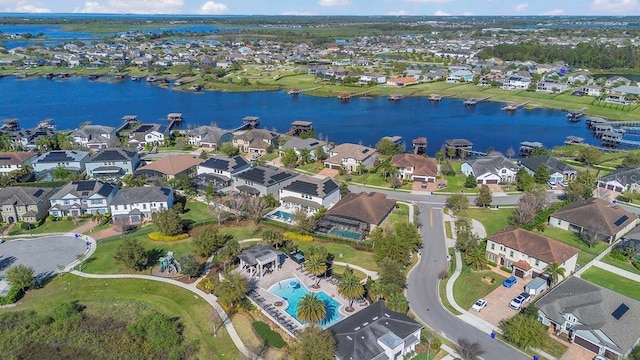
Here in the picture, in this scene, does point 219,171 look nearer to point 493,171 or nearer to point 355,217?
point 355,217

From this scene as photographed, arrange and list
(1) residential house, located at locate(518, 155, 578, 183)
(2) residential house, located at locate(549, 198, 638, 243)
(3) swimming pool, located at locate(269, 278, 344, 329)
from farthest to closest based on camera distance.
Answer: (1) residential house, located at locate(518, 155, 578, 183)
(2) residential house, located at locate(549, 198, 638, 243)
(3) swimming pool, located at locate(269, 278, 344, 329)

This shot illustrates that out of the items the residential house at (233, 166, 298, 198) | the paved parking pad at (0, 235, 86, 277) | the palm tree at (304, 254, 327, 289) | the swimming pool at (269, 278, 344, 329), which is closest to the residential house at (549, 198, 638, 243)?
the palm tree at (304, 254, 327, 289)

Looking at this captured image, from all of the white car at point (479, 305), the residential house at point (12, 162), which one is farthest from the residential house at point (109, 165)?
the white car at point (479, 305)

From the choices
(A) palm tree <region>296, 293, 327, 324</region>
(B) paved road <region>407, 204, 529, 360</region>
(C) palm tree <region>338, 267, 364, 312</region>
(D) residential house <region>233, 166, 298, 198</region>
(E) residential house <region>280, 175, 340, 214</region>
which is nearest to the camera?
(B) paved road <region>407, 204, 529, 360</region>

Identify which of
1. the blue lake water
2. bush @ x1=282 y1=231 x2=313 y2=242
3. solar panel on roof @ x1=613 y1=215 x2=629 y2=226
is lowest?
the blue lake water

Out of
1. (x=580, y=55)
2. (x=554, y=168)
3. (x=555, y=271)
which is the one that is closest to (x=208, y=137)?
(x=554, y=168)

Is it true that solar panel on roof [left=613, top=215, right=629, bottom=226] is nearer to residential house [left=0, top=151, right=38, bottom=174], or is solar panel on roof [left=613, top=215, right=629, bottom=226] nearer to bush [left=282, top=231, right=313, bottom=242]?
bush [left=282, top=231, right=313, bottom=242]

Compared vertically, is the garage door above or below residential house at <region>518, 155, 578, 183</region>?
below
